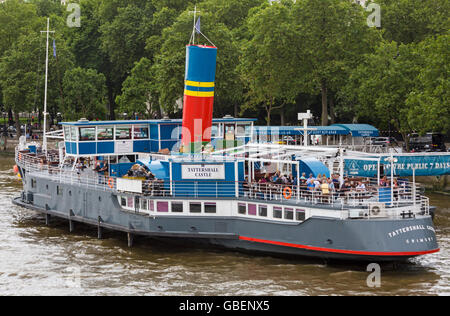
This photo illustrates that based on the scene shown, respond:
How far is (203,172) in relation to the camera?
36.6m

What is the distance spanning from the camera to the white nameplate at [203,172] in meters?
36.4

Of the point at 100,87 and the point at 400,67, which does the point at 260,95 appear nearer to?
the point at 400,67

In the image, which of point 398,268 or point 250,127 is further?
point 250,127

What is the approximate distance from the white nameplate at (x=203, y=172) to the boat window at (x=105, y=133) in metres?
8.09

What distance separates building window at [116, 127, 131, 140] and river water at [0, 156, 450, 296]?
6096 millimetres

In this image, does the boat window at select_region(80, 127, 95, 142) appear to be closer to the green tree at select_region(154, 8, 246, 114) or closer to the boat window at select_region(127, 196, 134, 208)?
the boat window at select_region(127, 196, 134, 208)

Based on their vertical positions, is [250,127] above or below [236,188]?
above

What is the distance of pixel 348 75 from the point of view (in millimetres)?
73812

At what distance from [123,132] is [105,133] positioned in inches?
47.1

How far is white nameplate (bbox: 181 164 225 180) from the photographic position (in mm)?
36438
